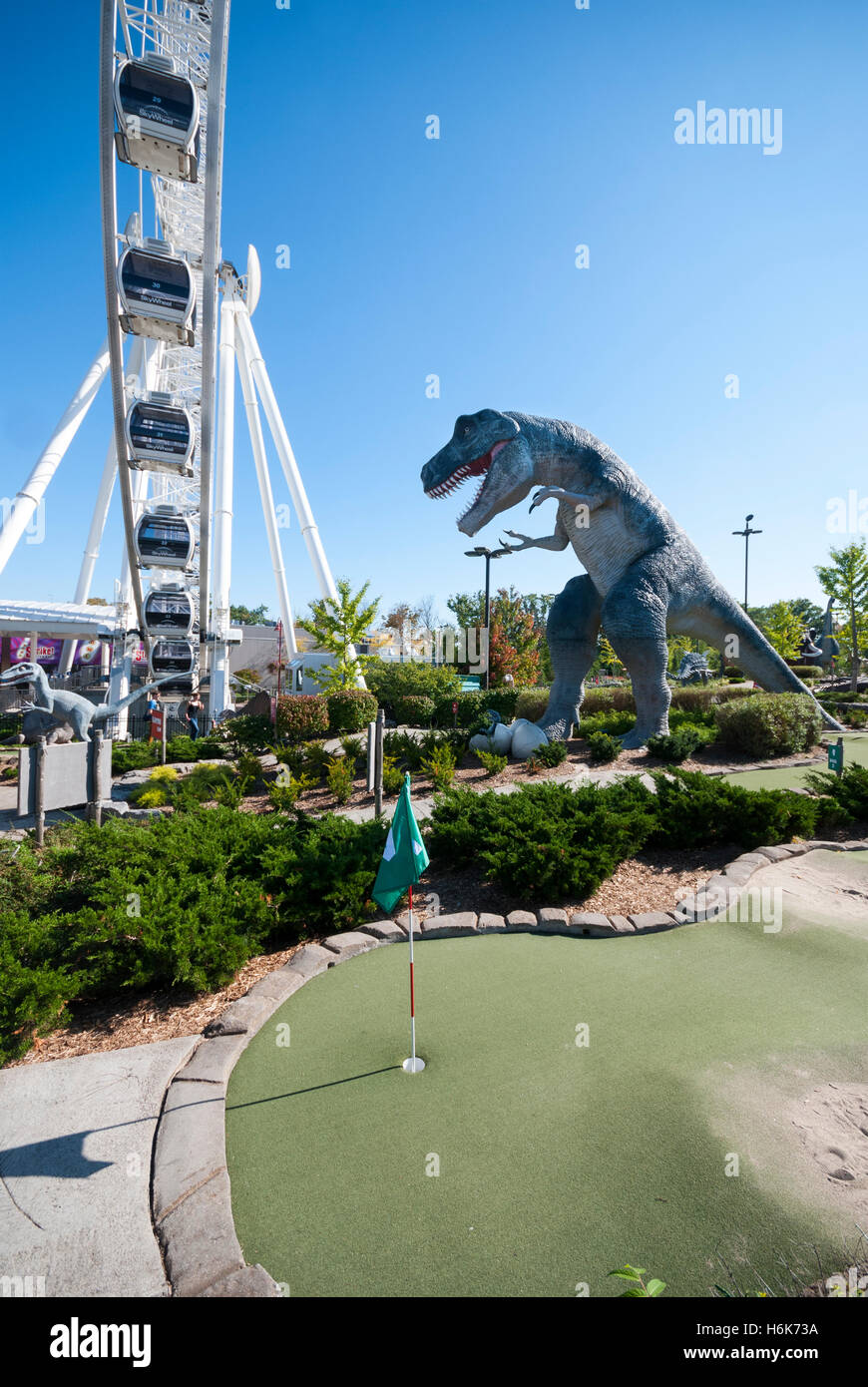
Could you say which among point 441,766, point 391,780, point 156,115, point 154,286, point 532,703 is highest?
point 156,115

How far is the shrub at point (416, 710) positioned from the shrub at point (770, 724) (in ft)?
19.9

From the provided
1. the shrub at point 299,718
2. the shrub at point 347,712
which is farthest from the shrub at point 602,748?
the shrub at point 299,718

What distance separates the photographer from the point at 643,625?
1017 cm

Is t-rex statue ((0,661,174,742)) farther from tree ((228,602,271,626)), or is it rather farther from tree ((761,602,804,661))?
tree ((228,602,271,626))

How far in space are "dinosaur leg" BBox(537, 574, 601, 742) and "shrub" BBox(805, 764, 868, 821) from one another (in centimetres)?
498

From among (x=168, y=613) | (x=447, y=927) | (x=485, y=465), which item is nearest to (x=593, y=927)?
(x=447, y=927)

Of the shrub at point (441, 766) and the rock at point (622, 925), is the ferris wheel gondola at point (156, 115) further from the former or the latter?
the rock at point (622, 925)

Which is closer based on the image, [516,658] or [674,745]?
[674,745]

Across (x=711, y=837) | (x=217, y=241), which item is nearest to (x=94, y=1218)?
(x=711, y=837)

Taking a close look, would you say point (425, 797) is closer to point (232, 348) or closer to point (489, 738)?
point (489, 738)

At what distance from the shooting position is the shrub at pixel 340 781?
9219 millimetres

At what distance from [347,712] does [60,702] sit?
557cm

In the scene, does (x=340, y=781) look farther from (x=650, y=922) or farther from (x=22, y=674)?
(x=22, y=674)
